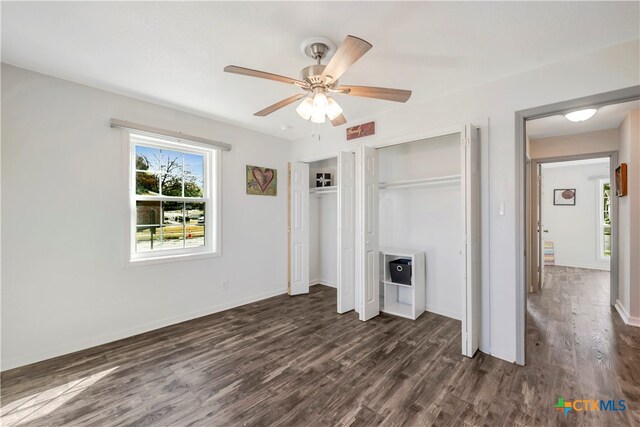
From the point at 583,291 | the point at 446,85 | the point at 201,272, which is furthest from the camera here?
the point at 583,291

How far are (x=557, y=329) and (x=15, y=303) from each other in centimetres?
533

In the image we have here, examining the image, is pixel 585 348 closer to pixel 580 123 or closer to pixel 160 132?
pixel 580 123

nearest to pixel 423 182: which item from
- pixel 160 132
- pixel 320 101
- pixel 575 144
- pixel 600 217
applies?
pixel 320 101

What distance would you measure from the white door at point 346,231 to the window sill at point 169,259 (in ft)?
5.49

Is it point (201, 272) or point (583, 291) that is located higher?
point (201, 272)

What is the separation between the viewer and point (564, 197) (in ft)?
21.5

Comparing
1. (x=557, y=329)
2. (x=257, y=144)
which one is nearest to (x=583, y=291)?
(x=557, y=329)

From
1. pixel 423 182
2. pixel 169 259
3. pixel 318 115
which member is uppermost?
pixel 318 115

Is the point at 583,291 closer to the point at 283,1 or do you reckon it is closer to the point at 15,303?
the point at 283,1

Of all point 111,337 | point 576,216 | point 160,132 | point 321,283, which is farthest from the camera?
point 576,216

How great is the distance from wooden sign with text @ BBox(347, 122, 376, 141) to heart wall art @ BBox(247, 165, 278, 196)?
136 cm

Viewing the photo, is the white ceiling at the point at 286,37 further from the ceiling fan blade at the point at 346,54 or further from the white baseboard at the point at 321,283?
the white baseboard at the point at 321,283

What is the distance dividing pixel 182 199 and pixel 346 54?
9.05ft

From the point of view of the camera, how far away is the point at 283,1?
1582mm
